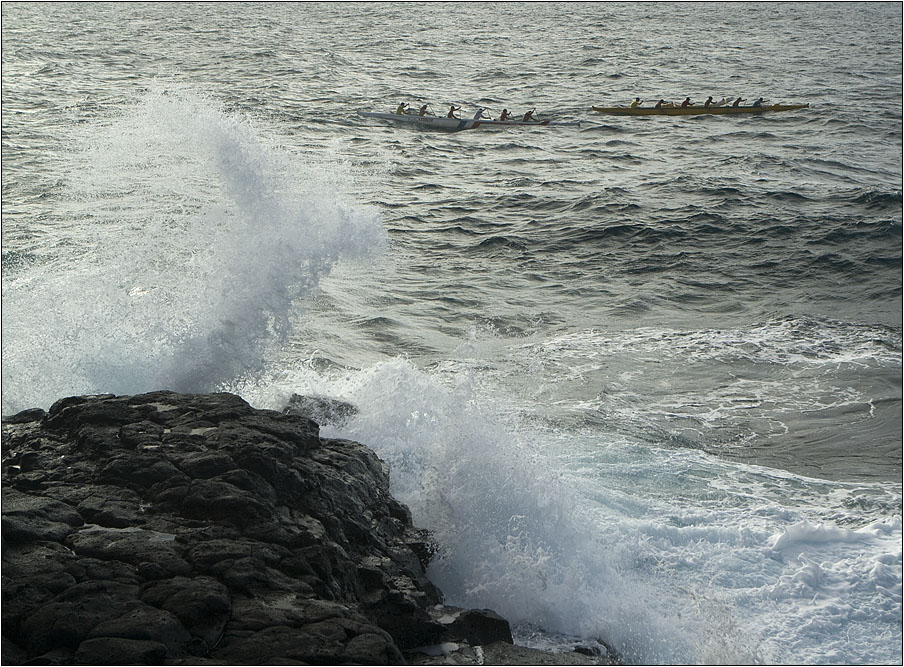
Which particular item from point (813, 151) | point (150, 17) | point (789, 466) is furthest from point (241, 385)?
point (150, 17)

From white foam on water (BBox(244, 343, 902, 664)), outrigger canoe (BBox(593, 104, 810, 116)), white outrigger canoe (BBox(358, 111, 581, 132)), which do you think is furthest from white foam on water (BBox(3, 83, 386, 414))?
outrigger canoe (BBox(593, 104, 810, 116))

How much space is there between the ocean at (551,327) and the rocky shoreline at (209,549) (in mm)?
712

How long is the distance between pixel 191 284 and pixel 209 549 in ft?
18.1

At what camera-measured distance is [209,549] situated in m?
4.68

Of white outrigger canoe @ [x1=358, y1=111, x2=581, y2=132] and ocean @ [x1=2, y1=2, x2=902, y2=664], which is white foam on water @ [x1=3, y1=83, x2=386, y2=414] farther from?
white outrigger canoe @ [x1=358, y1=111, x2=581, y2=132]

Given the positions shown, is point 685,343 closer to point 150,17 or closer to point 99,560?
point 99,560

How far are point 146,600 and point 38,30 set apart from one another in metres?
51.5

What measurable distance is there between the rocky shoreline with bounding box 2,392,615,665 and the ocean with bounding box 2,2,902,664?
712mm

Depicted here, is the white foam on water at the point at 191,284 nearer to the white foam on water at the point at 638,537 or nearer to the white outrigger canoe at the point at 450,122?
the white foam on water at the point at 638,537

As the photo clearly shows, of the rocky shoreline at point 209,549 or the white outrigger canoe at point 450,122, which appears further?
the white outrigger canoe at point 450,122

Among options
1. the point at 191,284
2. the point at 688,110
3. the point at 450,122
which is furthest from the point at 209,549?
the point at 688,110

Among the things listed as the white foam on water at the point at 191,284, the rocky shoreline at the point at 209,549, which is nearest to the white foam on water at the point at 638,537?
the rocky shoreline at the point at 209,549

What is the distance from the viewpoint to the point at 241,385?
8.82 metres

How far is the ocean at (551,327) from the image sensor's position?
6.23 meters
